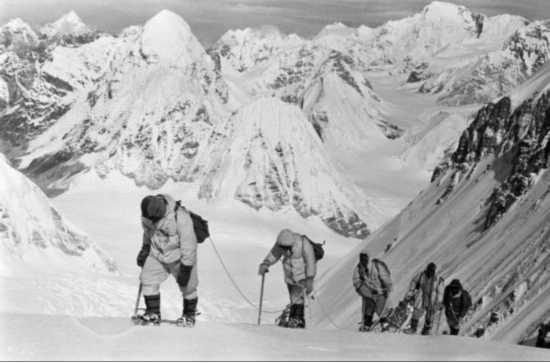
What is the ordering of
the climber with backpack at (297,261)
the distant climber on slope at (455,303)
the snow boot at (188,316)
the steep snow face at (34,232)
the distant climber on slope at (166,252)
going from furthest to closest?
the steep snow face at (34,232) < the distant climber on slope at (455,303) < the climber with backpack at (297,261) < the snow boot at (188,316) < the distant climber on slope at (166,252)

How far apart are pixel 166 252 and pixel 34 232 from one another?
9523 cm

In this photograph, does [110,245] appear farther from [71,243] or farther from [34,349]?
[34,349]

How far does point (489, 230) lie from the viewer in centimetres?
4944

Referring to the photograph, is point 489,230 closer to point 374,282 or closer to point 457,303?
point 457,303

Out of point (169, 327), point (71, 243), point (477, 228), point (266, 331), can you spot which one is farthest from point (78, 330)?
point (71, 243)

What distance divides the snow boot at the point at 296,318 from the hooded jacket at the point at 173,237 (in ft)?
13.6

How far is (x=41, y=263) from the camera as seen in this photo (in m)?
107

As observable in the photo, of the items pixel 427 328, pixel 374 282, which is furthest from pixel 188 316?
pixel 427 328

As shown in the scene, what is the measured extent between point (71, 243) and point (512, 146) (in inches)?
2565

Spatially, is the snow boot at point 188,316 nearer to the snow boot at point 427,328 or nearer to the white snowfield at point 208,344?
the white snowfield at point 208,344

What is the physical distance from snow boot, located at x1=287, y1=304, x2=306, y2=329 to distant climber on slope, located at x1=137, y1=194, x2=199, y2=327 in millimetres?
3700

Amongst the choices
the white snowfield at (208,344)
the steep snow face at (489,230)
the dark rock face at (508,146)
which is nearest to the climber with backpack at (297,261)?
the white snowfield at (208,344)

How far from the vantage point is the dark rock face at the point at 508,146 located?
168ft

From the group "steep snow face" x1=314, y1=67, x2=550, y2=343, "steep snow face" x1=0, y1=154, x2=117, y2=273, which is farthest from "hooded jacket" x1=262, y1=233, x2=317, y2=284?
"steep snow face" x1=0, y1=154, x2=117, y2=273
